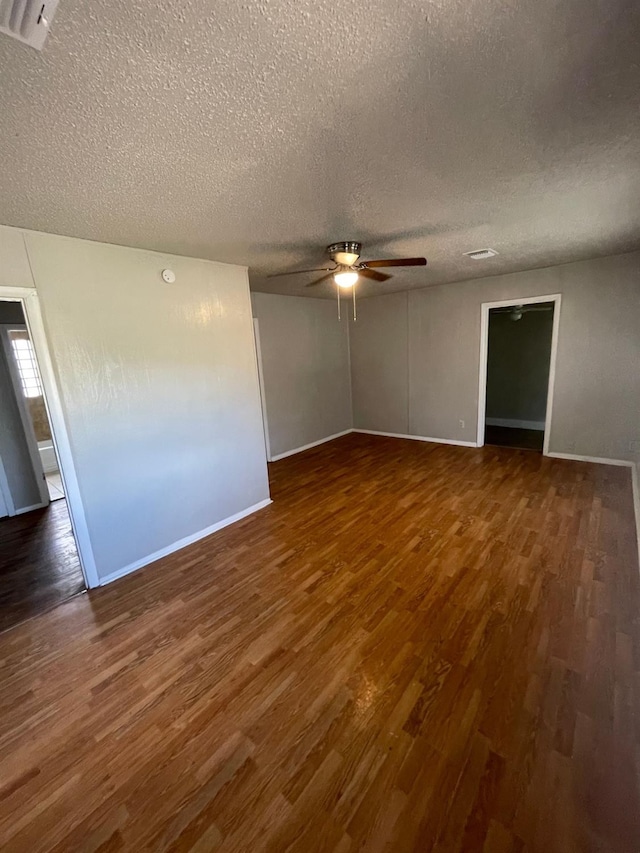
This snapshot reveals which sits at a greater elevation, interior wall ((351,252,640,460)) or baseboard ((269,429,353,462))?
interior wall ((351,252,640,460))

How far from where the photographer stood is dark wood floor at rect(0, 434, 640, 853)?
3.86 feet

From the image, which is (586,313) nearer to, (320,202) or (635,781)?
(320,202)

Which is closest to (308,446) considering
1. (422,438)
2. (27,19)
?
(422,438)

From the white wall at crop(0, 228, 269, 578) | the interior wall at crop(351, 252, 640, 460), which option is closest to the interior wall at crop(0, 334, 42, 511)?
the white wall at crop(0, 228, 269, 578)

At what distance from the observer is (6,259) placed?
1.97m

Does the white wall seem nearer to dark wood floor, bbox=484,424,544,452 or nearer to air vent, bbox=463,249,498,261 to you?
air vent, bbox=463,249,498,261

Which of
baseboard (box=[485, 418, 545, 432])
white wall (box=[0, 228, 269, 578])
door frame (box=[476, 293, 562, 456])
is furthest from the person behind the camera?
baseboard (box=[485, 418, 545, 432])

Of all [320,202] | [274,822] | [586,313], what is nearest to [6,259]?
[320,202]

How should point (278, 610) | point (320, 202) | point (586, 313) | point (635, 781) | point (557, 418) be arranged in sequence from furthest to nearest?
point (557, 418)
point (586, 313)
point (278, 610)
point (320, 202)
point (635, 781)

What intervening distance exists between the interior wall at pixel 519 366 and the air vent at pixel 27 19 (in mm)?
6187

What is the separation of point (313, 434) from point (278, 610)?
3.79m

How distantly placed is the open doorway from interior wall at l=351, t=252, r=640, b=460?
4678 millimetres

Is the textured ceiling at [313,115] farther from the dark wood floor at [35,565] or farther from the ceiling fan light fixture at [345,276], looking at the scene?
the dark wood floor at [35,565]

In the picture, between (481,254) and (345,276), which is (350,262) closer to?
(345,276)
